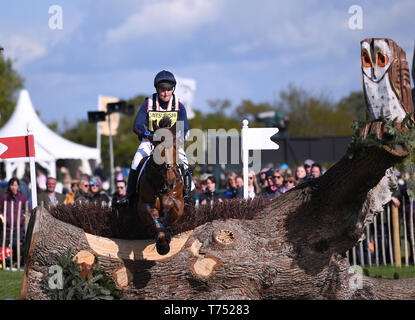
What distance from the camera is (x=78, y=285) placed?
7.07 metres

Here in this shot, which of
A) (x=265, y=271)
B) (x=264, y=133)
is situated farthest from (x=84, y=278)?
(x=264, y=133)

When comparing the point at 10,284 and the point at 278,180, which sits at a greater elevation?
the point at 278,180

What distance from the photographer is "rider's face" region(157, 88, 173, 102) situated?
7.68 meters

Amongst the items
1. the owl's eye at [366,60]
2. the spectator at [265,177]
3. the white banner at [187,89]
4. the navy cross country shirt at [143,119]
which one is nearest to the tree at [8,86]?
the white banner at [187,89]

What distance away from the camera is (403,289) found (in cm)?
780

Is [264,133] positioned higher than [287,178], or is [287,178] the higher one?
[264,133]

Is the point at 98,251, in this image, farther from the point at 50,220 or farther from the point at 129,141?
the point at 129,141

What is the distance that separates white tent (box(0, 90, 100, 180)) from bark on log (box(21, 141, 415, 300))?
15.8 m

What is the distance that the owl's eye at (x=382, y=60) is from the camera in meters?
6.48

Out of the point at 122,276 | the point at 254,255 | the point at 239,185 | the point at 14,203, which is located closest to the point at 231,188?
the point at 239,185

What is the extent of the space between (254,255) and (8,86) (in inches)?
1627

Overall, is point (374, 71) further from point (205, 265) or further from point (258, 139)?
point (258, 139)

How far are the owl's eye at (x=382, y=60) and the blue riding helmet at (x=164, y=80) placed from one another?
7.95ft

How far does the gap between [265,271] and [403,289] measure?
70.6 inches
